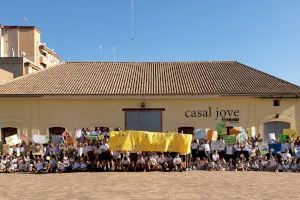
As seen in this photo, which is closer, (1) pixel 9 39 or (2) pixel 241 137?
(2) pixel 241 137

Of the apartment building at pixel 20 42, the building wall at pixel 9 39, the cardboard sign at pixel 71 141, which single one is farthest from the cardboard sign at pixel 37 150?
the building wall at pixel 9 39

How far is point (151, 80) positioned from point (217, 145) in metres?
9.67

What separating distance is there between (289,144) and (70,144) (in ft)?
35.6

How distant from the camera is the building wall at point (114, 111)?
30500mm

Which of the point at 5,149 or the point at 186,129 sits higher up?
the point at 186,129

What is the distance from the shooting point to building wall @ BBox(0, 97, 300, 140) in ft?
100

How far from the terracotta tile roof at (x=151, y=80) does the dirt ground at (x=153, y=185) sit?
9352mm

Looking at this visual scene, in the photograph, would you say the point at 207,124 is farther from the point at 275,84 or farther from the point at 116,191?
the point at 116,191

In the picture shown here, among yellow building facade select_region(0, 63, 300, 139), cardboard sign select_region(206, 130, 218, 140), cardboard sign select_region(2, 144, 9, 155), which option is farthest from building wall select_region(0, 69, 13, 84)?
cardboard sign select_region(206, 130, 218, 140)

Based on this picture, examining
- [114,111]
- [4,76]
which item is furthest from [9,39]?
[114,111]

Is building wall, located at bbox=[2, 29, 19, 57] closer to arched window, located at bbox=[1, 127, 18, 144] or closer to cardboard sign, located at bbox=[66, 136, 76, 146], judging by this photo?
arched window, located at bbox=[1, 127, 18, 144]

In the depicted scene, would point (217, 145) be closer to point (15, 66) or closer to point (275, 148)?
point (275, 148)

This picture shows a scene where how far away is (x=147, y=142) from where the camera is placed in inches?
925

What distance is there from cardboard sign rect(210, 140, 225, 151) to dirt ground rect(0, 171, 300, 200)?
7.70 feet
